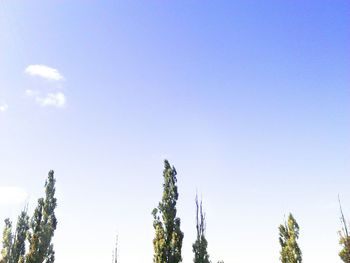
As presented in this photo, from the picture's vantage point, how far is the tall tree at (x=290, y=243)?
3347 centimetres

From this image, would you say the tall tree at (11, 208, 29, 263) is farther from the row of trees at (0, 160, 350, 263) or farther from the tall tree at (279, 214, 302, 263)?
the tall tree at (279, 214, 302, 263)

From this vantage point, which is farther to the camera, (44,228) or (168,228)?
(44,228)

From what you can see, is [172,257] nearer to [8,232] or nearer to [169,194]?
[169,194]

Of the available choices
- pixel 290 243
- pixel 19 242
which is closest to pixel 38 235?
pixel 19 242

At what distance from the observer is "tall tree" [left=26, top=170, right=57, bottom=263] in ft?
93.1

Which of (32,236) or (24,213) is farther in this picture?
(24,213)

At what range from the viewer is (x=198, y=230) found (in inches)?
1174

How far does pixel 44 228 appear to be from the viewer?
29984mm

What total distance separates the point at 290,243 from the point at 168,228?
54.9 feet

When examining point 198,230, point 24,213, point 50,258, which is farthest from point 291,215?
point 24,213

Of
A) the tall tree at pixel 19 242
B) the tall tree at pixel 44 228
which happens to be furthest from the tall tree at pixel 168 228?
the tall tree at pixel 19 242

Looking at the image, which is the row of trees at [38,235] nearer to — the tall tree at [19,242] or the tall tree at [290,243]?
the tall tree at [19,242]

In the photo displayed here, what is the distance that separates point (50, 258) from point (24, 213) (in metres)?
11.8

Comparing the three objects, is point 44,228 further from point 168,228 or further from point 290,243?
point 290,243
